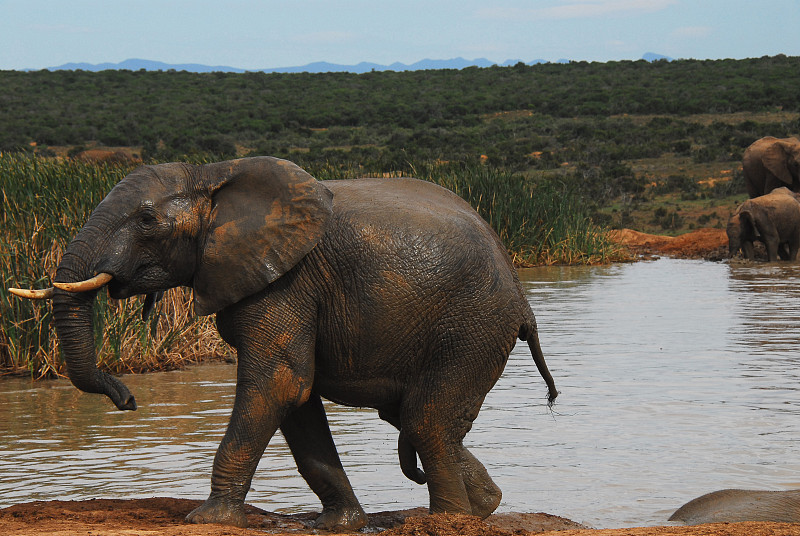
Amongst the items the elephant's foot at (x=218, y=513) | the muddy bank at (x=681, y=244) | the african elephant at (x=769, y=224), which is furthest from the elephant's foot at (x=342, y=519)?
the muddy bank at (x=681, y=244)

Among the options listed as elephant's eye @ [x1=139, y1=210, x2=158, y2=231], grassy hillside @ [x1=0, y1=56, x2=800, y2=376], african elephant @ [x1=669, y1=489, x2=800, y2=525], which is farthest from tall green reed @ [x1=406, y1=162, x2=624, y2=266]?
elephant's eye @ [x1=139, y1=210, x2=158, y2=231]

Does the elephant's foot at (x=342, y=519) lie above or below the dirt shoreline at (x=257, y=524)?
below

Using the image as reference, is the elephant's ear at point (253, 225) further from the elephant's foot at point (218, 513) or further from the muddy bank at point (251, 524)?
the muddy bank at point (251, 524)

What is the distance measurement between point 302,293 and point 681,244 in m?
22.4

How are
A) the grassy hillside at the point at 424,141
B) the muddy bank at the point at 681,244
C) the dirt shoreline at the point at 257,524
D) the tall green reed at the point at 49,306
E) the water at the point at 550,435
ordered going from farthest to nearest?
1. the muddy bank at the point at 681,244
2. the grassy hillside at the point at 424,141
3. the tall green reed at the point at 49,306
4. the water at the point at 550,435
5. the dirt shoreline at the point at 257,524

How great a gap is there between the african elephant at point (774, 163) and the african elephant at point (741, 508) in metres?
21.4

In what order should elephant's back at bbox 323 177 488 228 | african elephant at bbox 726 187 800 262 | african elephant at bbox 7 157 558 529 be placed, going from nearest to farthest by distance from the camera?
african elephant at bbox 7 157 558 529, elephant's back at bbox 323 177 488 228, african elephant at bbox 726 187 800 262

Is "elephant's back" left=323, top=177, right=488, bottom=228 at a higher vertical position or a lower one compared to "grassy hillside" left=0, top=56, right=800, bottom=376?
higher

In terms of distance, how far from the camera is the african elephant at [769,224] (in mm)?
22469

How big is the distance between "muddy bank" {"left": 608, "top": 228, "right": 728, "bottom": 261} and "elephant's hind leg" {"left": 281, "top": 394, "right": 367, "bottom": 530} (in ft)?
63.9

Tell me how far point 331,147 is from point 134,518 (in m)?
46.1

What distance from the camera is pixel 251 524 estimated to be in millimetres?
5609

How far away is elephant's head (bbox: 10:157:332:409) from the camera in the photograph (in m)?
5.12

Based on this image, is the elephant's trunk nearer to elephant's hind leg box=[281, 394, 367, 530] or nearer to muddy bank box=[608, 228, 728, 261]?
elephant's hind leg box=[281, 394, 367, 530]
